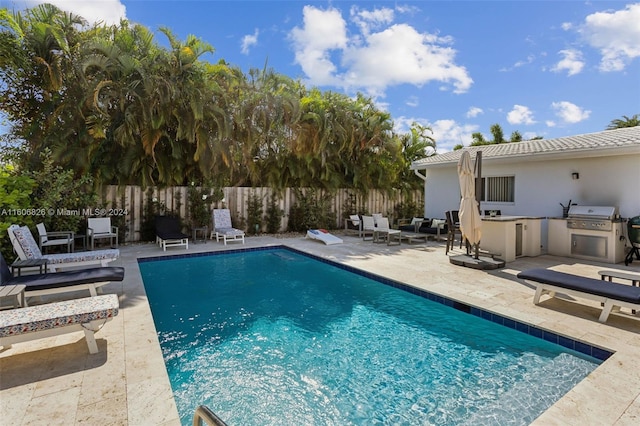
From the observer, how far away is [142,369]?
312cm

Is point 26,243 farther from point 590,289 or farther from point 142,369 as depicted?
point 590,289

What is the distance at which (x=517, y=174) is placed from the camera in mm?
10992

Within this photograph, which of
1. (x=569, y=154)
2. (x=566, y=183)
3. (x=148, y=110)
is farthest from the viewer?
(x=566, y=183)

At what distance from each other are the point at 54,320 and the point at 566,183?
12.1 m

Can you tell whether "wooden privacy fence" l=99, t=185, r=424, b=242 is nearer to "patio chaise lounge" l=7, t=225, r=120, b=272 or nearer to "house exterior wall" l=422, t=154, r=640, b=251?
"patio chaise lounge" l=7, t=225, r=120, b=272

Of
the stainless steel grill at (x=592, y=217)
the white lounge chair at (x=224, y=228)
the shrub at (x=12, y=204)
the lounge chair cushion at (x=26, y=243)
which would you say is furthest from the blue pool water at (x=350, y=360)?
the stainless steel grill at (x=592, y=217)

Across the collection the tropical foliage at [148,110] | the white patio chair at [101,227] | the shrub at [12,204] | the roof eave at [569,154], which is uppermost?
the tropical foliage at [148,110]

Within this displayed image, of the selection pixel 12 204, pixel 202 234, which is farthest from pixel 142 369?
pixel 202 234

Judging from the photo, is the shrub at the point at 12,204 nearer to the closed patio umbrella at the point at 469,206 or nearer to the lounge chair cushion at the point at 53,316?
the lounge chair cushion at the point at 53,316

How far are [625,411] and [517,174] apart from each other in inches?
388

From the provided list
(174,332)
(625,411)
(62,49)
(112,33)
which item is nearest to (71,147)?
(62,49)

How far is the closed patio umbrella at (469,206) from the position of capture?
7.33 metres

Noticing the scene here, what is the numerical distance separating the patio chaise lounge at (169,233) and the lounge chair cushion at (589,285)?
876 centimetres

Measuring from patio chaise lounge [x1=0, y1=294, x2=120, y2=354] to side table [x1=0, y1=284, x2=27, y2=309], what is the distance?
472 millimetres
